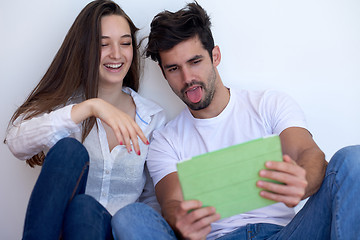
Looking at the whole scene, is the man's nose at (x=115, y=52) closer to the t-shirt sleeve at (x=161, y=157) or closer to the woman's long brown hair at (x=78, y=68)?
the woman's long brown hair at (x=78, y=68)

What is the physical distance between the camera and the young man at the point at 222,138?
3.83 feet

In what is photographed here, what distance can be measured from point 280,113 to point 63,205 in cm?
85

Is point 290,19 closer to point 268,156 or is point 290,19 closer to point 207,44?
point 207,44

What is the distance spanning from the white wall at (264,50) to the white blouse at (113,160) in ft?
0.58

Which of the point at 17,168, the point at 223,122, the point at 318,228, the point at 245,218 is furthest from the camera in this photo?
the point at 17,168

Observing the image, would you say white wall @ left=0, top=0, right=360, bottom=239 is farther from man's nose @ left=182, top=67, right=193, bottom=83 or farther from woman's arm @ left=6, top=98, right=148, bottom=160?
woman's arm @ left=6, top=98, right=148, bottom=160

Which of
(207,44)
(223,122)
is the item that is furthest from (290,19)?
(223,122)

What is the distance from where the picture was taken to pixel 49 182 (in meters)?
1.19

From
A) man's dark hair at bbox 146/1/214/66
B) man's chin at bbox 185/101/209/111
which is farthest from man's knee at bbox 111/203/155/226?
man's dark hair at bbox 146/1/214/66

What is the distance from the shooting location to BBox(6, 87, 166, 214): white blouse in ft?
4.83

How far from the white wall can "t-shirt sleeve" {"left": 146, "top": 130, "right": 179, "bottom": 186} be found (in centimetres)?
26

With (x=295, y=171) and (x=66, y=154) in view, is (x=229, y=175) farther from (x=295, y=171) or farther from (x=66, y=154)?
(x=66, y=154)

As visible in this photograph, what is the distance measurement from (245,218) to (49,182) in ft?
2.32

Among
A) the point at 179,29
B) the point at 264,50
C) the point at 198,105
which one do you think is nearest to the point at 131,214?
the point at 198,105
